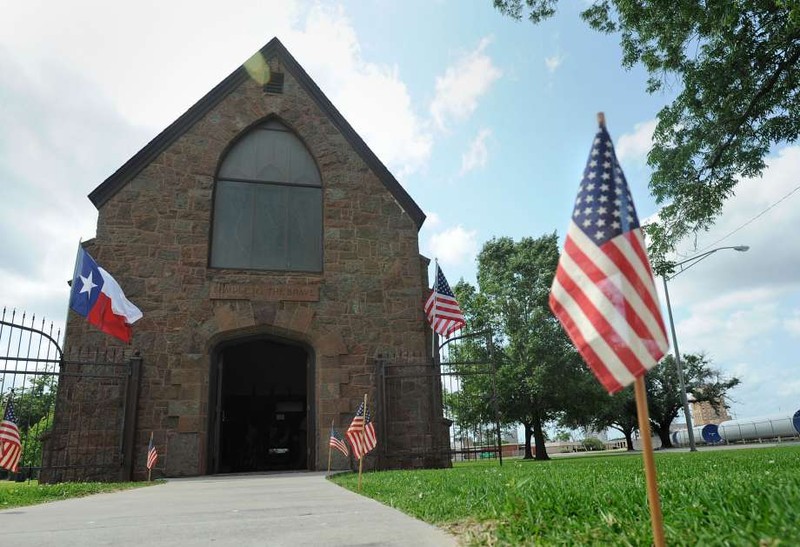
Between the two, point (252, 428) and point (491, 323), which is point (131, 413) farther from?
point (491, 323)

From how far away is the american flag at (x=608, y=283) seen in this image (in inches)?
101

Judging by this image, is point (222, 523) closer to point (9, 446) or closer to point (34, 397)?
point (9, 446)

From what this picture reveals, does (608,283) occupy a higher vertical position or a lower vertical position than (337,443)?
higher

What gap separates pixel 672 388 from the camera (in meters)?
46.5

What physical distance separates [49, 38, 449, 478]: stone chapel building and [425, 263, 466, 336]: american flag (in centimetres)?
63

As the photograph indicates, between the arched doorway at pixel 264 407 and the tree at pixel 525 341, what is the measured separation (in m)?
8.93

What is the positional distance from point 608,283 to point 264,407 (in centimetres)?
1940

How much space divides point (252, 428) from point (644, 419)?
19.5 m

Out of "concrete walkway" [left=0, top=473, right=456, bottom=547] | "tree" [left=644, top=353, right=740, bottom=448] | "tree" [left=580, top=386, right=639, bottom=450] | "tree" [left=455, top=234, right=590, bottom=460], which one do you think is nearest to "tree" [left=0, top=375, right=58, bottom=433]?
"concrete walkway" [left=0, top=473, right=456, bottom=547]

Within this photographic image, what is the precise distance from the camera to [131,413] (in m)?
11.5

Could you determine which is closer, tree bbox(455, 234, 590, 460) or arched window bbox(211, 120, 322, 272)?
arched window bbox(211, 120, 322, 272)

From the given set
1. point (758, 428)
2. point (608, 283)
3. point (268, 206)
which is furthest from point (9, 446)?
point (758, 428)

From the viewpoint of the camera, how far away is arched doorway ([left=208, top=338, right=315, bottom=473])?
64.1 feet

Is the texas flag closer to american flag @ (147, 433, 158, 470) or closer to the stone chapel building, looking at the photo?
the stone chapel building
